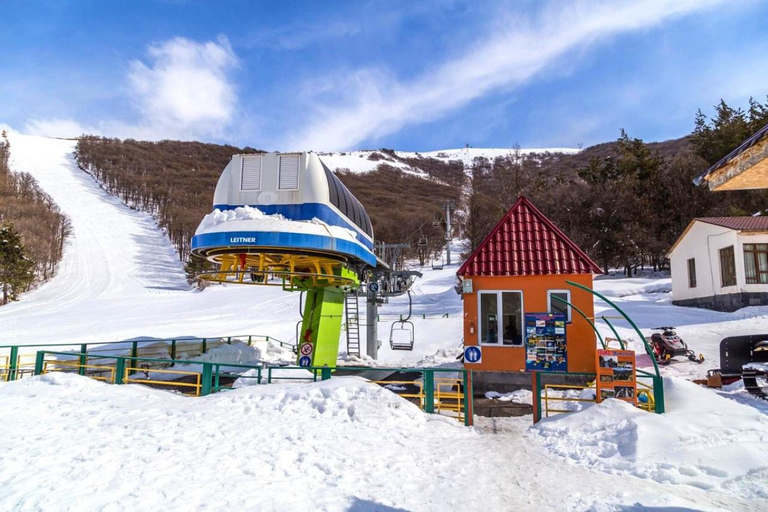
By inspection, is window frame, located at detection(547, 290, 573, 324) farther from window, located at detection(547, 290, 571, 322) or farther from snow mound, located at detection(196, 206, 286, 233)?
snow mound, located at detection(196, 206, 286, 233)

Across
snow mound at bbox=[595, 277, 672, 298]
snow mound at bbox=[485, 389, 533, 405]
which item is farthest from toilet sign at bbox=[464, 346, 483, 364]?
snow mound at bbox=[595, 277, 672, 298]

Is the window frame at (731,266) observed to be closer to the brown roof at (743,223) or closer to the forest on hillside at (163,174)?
the brown roof at (743,223)

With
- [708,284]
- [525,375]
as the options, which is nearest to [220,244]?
[525,375]

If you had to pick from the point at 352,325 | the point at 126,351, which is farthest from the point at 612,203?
the point at 126,351

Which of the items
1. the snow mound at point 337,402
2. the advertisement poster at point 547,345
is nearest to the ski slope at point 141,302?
the advertisement poster at point 547,345

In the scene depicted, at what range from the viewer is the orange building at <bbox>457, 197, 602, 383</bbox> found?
41.3 ft

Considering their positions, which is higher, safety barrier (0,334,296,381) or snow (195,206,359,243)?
snow (195,206,359,243)

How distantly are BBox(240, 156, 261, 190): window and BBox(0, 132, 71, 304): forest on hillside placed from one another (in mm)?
43193

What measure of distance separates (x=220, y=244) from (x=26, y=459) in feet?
20.7

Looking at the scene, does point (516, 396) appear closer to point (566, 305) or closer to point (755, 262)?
point (566, 305)

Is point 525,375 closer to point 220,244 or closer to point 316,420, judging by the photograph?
point 316,420

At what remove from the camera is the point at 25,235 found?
184ft

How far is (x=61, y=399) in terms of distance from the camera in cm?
A: 1020

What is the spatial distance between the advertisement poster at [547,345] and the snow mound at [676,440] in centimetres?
354
